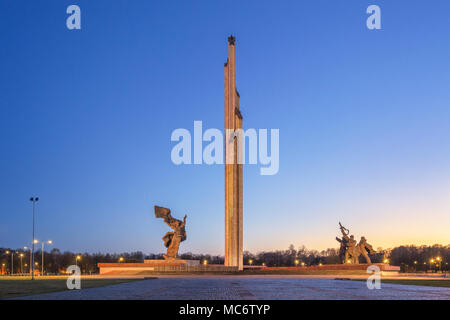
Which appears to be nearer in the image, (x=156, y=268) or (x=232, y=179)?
(x=156, y=268)

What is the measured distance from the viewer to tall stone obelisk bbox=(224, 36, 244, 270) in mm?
45938

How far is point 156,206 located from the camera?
127 ft

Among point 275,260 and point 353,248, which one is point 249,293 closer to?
point 353,248

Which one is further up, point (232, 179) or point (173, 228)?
point (232, 179)

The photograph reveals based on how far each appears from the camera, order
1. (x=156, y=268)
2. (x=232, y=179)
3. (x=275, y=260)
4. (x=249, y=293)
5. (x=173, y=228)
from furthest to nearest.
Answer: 1. (x=275, y=260)
2. (x=232, y=179)
3. (x=173, y=228)
4. (x=156, y=268)
5. (x=249, y=293)

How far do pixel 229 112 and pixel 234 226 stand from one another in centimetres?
1178

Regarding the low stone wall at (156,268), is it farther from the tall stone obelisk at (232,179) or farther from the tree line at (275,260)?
the tree line at (275,260)

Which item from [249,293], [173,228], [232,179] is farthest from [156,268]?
[249,293]

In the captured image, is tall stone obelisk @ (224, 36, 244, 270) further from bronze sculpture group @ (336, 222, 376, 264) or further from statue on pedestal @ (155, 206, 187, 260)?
bronze sculpture group @ (336, 222, 376, 264)

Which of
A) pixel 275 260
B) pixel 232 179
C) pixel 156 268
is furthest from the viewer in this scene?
pixel 275 260

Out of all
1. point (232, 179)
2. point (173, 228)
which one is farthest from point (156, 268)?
point (232, 179)

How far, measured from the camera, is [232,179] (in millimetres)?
46688

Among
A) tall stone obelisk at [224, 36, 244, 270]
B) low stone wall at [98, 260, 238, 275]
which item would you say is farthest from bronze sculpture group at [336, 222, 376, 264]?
tall stone obelisk at [224, 36, 244, 270]
